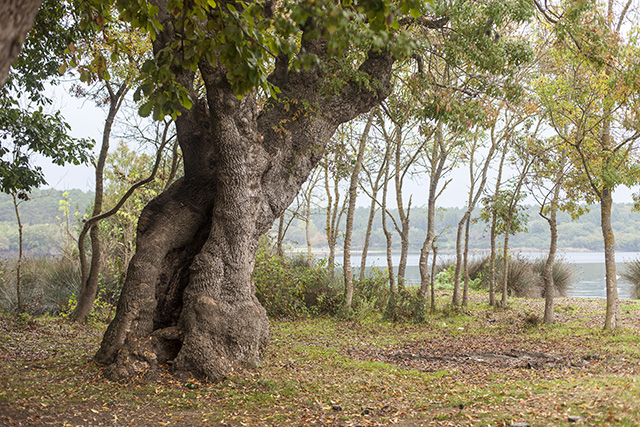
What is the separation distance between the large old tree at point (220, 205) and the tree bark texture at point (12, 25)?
2.67 m

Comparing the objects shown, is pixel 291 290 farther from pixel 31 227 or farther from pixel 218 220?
pixel 31 227

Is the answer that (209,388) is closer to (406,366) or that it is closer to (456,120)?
(406,366)

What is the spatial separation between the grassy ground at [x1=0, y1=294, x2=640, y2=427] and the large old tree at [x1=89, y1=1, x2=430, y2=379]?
1.42 ft

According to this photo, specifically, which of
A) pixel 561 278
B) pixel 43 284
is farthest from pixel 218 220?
pixel 561 278

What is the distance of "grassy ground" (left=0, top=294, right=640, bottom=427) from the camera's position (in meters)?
4.24

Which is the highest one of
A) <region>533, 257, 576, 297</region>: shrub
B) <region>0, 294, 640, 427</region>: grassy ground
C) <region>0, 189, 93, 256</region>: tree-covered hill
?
<region>0, 189, 93, 256</region>: tree-covered hill

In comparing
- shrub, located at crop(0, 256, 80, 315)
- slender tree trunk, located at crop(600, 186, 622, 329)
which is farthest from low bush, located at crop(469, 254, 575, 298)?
shrub, located at crop(0, 256, 80, 315)

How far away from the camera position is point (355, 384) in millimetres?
5594

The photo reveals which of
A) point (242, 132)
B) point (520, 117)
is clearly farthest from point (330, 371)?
point (520, 117)

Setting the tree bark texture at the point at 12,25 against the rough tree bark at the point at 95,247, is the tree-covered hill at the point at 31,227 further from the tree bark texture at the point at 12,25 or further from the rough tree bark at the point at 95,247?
the tree bark texture at the point at 12,25

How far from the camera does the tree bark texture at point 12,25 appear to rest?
1.95m

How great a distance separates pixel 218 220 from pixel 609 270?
7.30 metres

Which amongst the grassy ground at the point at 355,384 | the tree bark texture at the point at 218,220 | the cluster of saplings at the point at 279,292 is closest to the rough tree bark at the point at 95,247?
the grassy ground at the point at 355,384

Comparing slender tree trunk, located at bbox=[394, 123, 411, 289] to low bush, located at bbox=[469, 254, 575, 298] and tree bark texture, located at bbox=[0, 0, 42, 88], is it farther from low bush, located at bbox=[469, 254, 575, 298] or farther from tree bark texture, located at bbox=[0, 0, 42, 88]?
tree bark texture, located at bbox=[0, 0, 42, 88]
